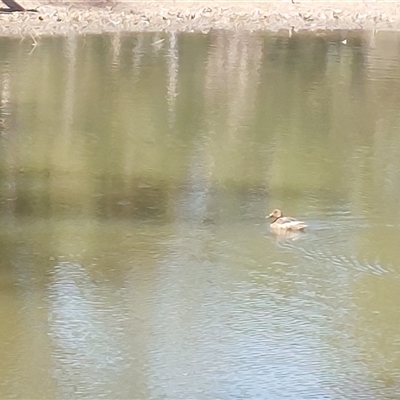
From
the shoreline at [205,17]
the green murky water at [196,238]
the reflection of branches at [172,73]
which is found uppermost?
the shoreline at [205,17]

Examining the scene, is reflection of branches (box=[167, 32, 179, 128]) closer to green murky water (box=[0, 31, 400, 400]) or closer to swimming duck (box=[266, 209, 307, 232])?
green murky water (box=[0, 31, 400, 400])

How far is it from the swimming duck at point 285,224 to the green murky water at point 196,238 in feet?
0.32

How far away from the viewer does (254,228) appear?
629 cm

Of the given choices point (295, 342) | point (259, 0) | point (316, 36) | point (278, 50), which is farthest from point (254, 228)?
point (259, 0)

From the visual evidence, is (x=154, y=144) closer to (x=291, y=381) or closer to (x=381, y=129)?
(x=381, y=129)

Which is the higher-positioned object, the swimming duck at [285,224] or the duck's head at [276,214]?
the duck's head at [276,214]

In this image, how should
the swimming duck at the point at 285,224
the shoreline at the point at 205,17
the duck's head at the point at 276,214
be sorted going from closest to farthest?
the swimming duck at the point at 285,224
the duck's head at the point at 276,214
the shoreline at the point at 205,17

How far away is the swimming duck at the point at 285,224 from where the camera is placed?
617 centimetres

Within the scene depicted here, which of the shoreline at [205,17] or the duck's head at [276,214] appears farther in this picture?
the shoreline at [205,17]

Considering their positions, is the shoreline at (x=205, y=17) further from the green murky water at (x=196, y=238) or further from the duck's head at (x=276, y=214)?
the duck's head at (x=276, y=214)

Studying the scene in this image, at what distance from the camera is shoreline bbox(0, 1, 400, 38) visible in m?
14.7

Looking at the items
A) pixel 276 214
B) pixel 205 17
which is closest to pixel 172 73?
pixel 205 17

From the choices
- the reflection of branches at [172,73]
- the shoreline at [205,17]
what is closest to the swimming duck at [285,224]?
the reflection of branches at [172,73]

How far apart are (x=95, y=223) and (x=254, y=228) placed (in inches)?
41.4
